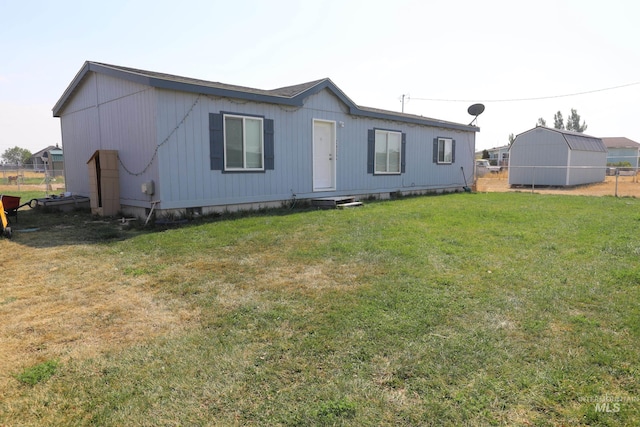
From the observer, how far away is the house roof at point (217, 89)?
24.3ft

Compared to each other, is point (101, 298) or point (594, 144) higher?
point (594, 144)

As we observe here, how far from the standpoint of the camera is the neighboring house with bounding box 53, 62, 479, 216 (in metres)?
7.63

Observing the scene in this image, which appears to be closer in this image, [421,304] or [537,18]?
[421,304]

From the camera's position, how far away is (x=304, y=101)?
980 centimetres

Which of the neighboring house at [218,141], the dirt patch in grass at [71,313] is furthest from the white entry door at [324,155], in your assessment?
the dirt patch in grass at [71,313]

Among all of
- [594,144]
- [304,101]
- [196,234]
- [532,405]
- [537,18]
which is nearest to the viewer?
[532,405]

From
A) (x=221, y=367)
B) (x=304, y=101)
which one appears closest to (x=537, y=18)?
(x=304, y=101)

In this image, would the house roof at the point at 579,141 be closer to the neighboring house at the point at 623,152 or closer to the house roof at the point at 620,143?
the neighboring house at the point at 623,152

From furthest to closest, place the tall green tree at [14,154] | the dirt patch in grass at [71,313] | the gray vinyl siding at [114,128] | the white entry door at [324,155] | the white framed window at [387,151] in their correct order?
the tall green tree at [14,154] → the white framed window at [387,151] → the white entry door at [324,155] → the gray vinyl siding at [114,128] → the dirt patch in grass at [71,313]

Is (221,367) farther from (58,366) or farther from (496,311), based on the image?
(496,311)

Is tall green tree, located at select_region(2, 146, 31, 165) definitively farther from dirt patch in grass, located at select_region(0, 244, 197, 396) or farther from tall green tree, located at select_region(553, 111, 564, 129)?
tall green tree, located at select_region(553, 111, 564, 129)

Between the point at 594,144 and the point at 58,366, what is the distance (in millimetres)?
27262

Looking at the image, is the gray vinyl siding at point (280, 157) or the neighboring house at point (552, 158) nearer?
the gray vinyl siding at point (280, 157)

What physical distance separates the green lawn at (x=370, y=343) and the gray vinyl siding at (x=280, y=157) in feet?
8.24
